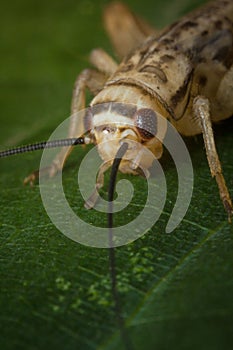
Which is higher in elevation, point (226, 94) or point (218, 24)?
point (218, 24)

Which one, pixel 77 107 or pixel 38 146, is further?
pixel 77 107

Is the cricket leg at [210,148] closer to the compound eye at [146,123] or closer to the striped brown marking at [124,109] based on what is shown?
the compound eye at [146,123]

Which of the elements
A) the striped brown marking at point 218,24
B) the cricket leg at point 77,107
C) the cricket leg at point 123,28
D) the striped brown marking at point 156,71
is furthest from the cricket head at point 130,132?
the cricket leg at point 123,28

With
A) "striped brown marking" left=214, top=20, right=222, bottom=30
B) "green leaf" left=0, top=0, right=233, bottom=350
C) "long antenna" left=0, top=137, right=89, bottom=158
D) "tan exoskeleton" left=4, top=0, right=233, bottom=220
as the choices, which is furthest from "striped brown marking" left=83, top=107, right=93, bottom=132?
"striped brown marking" left=214, top=20, right=222, bottom=30

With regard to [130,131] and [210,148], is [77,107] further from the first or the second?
[210,148]

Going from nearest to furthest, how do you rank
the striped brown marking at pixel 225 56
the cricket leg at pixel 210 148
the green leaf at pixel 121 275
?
the green leaf at pixel 121 275 < the cricket leg at pixel 210 148 < the striped brown marking at pixel 225 56

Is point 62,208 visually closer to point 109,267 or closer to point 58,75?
point 109,267

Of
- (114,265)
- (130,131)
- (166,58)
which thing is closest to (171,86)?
(166,58)
